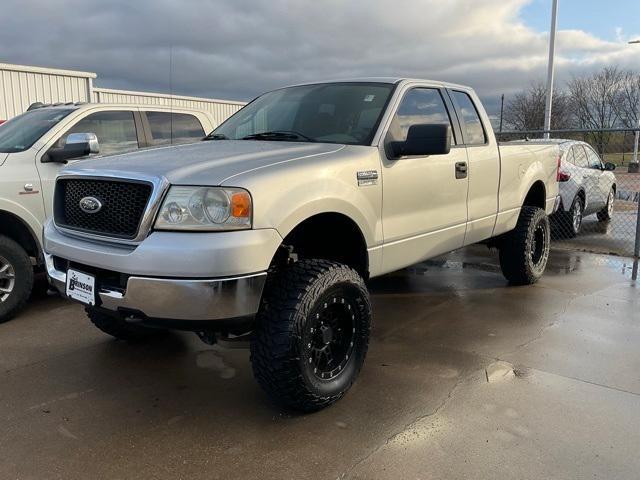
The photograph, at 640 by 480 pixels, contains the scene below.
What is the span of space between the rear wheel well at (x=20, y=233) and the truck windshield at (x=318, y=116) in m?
2.01

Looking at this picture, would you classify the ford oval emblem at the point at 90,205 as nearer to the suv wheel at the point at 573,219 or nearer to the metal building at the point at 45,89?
the metal building at the point at 45,89

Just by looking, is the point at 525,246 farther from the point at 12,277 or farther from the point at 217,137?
the point at 12,277

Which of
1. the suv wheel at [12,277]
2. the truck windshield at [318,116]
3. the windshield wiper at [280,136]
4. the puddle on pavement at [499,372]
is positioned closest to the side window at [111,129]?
the suv wheel at [12,277]

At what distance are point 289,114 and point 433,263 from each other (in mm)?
3839

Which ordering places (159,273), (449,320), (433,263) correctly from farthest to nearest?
(433,263) → (449,320) → (159,273)

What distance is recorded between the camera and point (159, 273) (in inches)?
108

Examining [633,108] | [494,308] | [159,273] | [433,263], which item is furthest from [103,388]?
[633,108]

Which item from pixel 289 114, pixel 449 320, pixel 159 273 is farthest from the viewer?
pixel 449 320

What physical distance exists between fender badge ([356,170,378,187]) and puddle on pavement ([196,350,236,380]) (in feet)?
5.17

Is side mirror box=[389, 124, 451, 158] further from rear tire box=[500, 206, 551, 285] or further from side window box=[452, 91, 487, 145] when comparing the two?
rear tire box=[500, 206, 551, 285]

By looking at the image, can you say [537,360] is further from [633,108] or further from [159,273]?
[633,108]

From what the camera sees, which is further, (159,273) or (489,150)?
(489,150)

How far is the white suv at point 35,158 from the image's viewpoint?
4.89 metres

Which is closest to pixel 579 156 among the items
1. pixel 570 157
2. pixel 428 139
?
pixel 570 157
